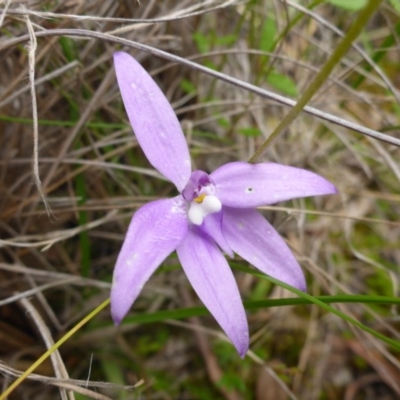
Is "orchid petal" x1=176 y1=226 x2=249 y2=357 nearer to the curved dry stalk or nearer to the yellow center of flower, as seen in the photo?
the yellow center of flower

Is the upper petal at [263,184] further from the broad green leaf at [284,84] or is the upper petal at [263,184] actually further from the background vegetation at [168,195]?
the broad green leaf at [284,84]

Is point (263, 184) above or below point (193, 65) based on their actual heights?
below

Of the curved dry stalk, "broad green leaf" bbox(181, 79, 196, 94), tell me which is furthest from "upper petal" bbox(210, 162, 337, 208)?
"broad green leaf" bbox(181, 79, 196, 94)

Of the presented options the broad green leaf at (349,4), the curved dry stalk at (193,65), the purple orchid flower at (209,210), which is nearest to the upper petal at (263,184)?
the purple orchid flower at (209,210)

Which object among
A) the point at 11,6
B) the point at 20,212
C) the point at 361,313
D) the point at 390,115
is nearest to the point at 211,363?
the point at 361,313

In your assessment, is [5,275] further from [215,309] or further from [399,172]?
[399,172]

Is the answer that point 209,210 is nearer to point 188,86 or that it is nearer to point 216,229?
point 216,229

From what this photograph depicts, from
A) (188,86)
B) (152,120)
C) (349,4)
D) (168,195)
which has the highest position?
(349,4)

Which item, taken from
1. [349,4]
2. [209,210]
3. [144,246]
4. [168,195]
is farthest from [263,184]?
[168,195]
